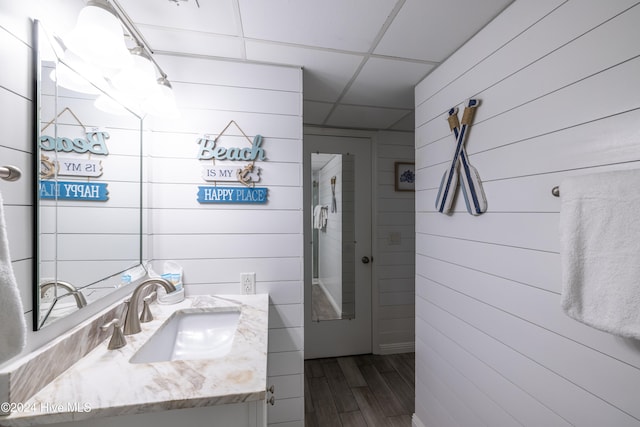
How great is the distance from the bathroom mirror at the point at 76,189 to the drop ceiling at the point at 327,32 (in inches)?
19.9

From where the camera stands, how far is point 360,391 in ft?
7.21

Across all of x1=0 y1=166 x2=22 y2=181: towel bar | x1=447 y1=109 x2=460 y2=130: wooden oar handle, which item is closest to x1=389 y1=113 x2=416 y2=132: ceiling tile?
x1=447 y1=109 x2=460 y2=130: wooden oar handle

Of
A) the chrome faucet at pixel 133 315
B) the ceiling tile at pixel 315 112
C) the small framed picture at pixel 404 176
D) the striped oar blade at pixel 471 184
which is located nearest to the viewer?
the chrome faucet at pixel 133 315

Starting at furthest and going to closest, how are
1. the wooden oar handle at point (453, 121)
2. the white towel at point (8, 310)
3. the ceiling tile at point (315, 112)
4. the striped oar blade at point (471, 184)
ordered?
the ceiling tile at point (315, 112)
the wooden oar handle at point (453, 121)
the striped oar blade at point (471, 184)
the white towel at point (8, 310)

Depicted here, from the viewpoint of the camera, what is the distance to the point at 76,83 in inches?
37.6

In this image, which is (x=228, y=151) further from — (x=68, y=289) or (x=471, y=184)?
(x=471, y=184)

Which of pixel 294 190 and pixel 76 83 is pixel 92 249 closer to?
pixel 76 83

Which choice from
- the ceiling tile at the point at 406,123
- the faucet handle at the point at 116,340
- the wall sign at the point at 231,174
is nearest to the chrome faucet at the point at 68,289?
the faucet handle at the point at 116,340

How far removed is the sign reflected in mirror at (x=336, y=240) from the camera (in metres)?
2.75

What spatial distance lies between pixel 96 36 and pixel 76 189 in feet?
1.78

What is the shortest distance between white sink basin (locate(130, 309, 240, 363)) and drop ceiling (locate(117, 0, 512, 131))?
4.73ft

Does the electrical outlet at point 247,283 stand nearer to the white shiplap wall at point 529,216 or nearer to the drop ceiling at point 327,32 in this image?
the white shiplap wall at point 529,216

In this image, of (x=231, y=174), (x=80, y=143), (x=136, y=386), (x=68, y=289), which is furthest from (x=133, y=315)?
(x=231, y=174)

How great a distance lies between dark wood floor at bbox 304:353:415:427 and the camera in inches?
74.7
